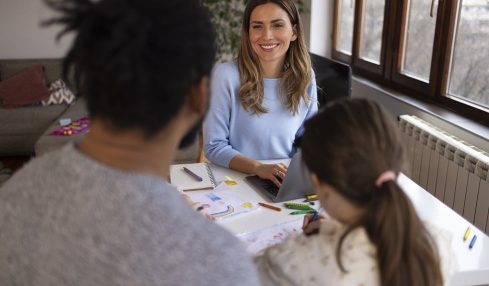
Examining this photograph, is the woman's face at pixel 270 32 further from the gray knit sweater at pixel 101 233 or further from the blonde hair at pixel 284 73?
the gray knit sweater at pixel 101 233

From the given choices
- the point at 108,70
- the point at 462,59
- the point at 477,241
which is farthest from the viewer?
the point at 462,59

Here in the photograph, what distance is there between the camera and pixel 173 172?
1777 mm

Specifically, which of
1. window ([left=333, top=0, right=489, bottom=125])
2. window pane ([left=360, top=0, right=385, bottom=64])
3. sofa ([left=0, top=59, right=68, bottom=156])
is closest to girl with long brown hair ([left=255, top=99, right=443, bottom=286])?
window ([left=333, top=0, right=489, bottom=125])

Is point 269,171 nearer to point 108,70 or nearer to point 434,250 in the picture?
point 434,250

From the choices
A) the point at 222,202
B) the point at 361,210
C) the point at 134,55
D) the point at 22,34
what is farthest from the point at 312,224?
the point at 22,34

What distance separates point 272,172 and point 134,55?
112cm

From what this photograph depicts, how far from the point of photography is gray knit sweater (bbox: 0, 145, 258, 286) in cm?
60

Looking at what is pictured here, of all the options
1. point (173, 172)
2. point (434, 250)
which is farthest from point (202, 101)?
point (173, 172)

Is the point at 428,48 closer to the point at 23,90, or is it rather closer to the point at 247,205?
the point at 247,205

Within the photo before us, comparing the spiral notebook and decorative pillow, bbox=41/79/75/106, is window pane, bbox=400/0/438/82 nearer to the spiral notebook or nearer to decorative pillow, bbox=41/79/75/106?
the spiral notebook

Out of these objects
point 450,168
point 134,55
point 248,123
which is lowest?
point 450,168

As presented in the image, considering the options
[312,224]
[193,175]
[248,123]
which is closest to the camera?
[312,224]

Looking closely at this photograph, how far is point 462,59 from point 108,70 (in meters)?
2.38

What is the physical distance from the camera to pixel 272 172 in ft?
5.46
